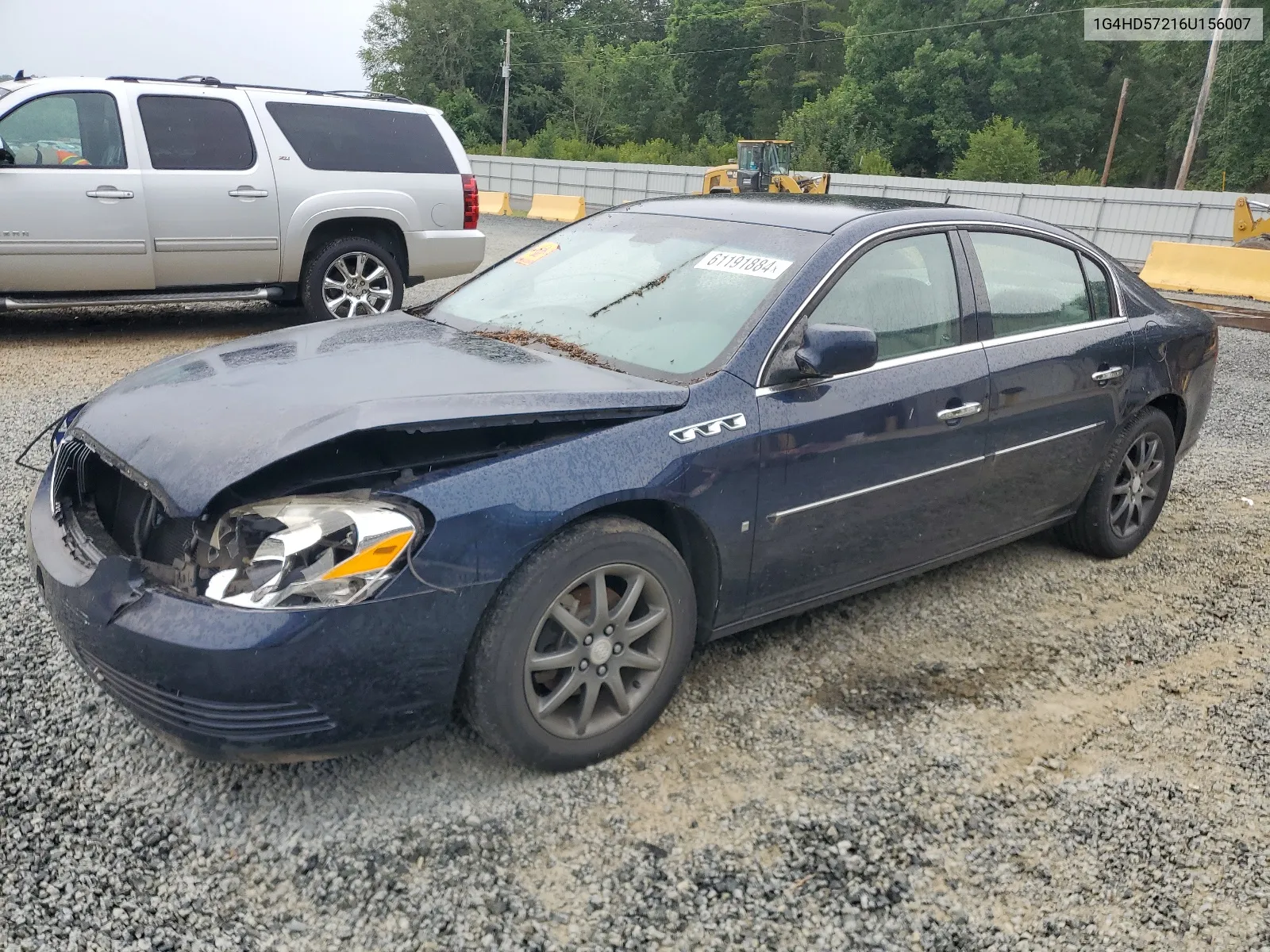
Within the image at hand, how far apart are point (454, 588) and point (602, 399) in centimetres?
69

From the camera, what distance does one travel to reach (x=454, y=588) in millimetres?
2527

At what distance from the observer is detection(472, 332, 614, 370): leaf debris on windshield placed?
10.9ft

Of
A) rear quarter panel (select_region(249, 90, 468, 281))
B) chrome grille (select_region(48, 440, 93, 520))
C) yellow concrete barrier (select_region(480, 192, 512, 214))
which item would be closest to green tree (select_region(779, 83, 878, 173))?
yellow concrete barrier (select_region(480, 192, 512, 214))

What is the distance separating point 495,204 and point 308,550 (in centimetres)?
2963

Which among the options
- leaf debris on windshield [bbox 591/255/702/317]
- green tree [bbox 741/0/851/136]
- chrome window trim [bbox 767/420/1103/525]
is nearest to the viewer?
chrome window trim [bbox 767/420/1103/525]

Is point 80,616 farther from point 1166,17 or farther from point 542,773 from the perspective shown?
point 1166,17

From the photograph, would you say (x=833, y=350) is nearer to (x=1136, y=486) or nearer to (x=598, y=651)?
(x=598, y=651)

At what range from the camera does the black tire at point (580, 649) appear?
264 centimetres

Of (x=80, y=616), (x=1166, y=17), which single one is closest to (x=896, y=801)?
(x=80, y=616)

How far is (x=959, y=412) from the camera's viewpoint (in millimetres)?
3658

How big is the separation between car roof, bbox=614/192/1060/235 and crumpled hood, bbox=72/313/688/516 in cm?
97

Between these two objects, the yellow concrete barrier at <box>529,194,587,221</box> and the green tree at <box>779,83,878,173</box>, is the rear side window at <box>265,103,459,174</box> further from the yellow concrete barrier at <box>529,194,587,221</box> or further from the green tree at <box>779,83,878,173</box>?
the green tree at <box>779,83,878,173</box>

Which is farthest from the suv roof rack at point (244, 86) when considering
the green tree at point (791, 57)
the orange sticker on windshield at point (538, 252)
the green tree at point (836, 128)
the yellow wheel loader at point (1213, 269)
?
the green tree at point (791, 57)

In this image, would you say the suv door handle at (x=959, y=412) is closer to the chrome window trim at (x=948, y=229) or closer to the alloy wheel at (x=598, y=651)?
the chrome window trim at (x=948, y=229)
